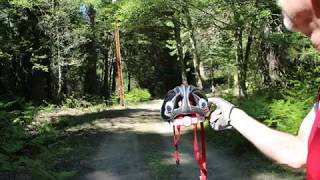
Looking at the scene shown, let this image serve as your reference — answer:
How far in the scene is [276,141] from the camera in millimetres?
2547

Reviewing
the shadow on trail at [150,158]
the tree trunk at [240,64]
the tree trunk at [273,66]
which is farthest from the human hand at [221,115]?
the tree trunk at [273,66]

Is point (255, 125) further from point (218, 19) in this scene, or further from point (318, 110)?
point (218, 19)

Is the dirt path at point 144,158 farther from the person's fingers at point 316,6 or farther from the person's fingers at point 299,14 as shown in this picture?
the person's fingers at point 316,6

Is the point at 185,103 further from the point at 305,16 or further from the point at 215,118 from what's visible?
the point at 305,16

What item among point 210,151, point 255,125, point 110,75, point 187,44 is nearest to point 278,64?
point 210,151

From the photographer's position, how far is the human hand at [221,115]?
275 cm

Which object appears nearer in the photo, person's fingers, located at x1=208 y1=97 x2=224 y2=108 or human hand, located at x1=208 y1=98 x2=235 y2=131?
human hand, located at x1=208 y1=98 x2=235 y2=131

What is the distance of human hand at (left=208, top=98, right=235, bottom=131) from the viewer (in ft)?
9.01

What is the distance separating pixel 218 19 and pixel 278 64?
222cm

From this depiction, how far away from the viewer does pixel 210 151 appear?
1252cm

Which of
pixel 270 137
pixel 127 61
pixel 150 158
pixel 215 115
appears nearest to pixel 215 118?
pixel 215 115

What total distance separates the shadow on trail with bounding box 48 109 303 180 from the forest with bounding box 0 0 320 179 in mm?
362

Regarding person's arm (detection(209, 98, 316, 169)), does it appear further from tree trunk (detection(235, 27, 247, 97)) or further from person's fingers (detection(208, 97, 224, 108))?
tree trunk (detection(235, 27, 247, 97))

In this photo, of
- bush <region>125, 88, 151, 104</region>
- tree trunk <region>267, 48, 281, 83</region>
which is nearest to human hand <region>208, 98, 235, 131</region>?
tree trunk <region>267, 48, 281, 83</region>
